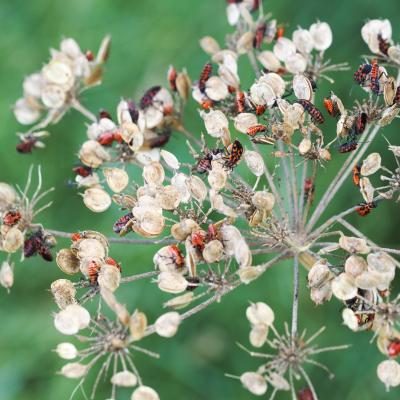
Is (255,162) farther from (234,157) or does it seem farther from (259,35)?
(259,35)

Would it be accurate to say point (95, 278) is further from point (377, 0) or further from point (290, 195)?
point (377, 0)

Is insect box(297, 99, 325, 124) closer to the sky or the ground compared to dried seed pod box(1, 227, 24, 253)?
closer to the sky

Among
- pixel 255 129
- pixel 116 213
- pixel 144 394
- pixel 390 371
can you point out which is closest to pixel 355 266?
pixel 390 371

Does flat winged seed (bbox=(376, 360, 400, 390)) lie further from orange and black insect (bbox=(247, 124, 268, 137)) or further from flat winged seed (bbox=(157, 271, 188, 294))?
orange and black insect (bbox=(247, 124, 268, 137))

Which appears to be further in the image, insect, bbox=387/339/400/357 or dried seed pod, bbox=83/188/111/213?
dried seed pod, bbox=83/188/111/213

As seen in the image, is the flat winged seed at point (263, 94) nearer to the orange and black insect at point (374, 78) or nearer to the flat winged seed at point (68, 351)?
the orange and black insect at point (374, 78)

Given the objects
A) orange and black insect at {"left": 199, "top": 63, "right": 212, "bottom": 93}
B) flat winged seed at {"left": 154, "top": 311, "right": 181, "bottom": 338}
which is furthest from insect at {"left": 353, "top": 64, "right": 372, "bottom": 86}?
flat winged seed at {"left": 154, "top": 311, "right": 181, "bottom": 338}

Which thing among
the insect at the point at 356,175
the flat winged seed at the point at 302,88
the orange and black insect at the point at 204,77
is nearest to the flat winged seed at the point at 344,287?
the insect at the point at 356,175
